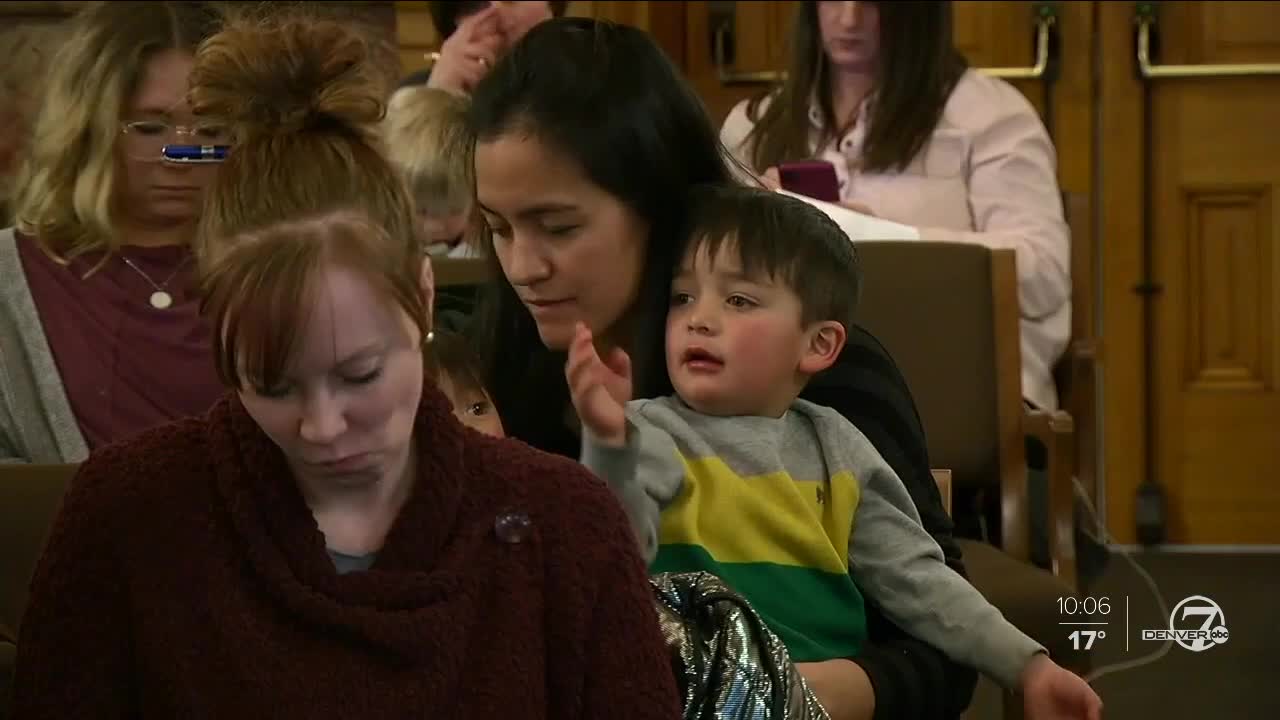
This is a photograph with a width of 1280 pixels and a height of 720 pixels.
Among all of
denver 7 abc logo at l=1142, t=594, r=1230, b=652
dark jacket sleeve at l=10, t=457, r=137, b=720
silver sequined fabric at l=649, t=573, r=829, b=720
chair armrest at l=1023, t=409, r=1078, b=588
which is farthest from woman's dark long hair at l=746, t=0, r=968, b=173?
dark jacket sleeve at l=10, t=457, r=137, b=720

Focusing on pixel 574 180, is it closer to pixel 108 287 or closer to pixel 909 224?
pixel 108 287

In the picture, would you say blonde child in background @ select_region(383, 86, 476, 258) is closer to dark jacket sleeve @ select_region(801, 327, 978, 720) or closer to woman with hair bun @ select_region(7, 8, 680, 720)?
dark jacket sleeve @ select_region(801, 327, 978, 720)

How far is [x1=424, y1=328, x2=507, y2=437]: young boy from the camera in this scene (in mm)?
1625

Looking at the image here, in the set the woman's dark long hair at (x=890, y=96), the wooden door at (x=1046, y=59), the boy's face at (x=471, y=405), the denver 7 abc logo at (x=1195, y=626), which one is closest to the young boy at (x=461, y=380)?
the boy's face at (x=471, y=405)

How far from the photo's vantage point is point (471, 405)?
1645mm

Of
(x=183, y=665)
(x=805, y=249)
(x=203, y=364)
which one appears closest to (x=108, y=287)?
(x=203, y=364)

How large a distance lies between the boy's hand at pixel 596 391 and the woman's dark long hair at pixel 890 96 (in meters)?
1.81

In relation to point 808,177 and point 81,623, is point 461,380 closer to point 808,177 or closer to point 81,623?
point 81,623

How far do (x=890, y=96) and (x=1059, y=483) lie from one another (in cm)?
87

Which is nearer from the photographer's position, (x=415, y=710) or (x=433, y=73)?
(x=415, y=710)

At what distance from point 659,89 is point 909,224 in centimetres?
140

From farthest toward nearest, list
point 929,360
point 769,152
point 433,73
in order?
point 769,152, point 433,73, point 929,360

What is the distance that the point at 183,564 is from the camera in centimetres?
110

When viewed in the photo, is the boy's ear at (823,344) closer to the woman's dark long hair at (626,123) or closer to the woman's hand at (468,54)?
the woman's dark long hair at (626,123)
